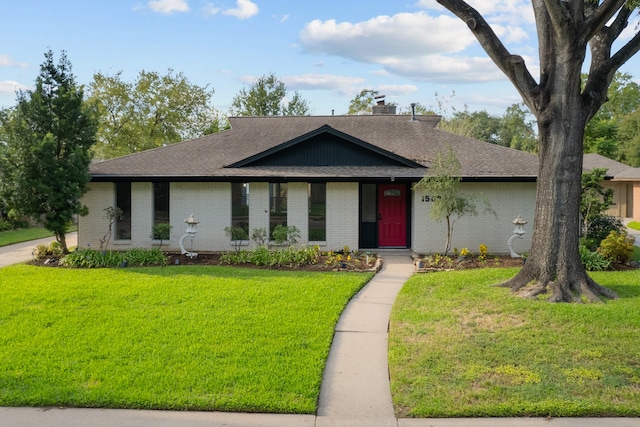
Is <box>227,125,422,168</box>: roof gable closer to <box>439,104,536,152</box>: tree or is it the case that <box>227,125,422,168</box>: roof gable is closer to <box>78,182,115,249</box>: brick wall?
<box>78,182,115,249</box>: brick wall

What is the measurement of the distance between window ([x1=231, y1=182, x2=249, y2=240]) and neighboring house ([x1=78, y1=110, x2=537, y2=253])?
0.03m

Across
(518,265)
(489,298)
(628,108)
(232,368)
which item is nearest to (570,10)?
(489,298)

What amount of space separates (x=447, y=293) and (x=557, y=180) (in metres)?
3.12

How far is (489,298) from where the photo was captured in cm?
976

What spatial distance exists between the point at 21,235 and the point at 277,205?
44.7ft

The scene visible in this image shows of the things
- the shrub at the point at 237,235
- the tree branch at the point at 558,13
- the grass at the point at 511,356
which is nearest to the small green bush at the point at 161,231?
the shrub at the point at 237,235

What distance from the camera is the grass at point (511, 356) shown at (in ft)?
18.5

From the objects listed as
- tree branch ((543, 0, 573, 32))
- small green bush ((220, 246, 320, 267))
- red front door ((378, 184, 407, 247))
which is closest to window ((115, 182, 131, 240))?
small green bush ((220, 246, 320, 267))

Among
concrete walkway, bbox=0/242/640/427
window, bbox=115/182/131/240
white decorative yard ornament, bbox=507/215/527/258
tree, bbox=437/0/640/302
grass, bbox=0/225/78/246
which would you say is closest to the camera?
concrete walkway, bbox=0/242/640/427

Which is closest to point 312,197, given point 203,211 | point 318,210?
point 318,210

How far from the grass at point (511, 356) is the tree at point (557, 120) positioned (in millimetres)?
856

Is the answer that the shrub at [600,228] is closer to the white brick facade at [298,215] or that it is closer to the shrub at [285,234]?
the white brick facade at [298,215]

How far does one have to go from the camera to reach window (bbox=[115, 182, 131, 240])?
1716 centimetres

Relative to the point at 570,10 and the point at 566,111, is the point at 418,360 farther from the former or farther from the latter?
the point at 570,10
